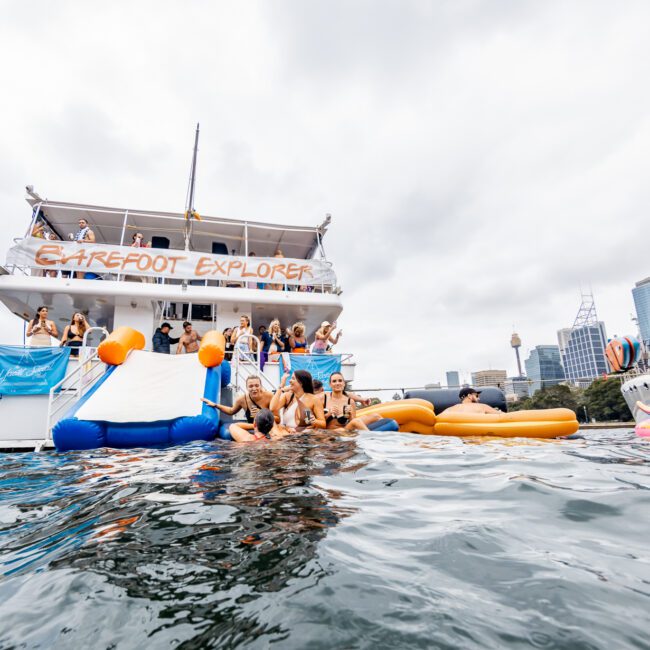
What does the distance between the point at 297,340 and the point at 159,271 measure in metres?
3.95

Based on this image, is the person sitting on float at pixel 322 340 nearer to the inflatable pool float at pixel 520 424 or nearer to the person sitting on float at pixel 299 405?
the person sitting on float at pixel 299 405

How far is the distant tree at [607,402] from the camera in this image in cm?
3710

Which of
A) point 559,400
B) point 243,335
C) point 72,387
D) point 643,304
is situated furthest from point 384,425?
point 643,304

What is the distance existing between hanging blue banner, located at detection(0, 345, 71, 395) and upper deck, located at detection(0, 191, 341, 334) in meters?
2.55

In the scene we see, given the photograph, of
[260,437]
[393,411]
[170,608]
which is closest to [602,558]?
[170,608]

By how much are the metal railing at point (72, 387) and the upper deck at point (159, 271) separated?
2.44 metres

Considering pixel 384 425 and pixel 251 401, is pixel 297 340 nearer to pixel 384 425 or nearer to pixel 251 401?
pixel 251 401

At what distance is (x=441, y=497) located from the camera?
2363mm

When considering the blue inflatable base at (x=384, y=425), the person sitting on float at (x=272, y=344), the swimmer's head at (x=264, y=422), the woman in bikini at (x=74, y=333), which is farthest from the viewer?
the person sitting on float at (x=272, y=344)

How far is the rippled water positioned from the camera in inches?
41.2

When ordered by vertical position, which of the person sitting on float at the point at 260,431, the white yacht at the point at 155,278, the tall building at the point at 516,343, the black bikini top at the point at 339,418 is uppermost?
the tall building at the point at 516,343

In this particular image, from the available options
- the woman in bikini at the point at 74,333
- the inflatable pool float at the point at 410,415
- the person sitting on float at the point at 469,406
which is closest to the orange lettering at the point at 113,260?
the woman in bikini at the point at 74,333

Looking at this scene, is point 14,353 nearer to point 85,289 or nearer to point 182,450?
point 85,289

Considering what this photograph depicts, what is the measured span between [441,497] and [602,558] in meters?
0.96
